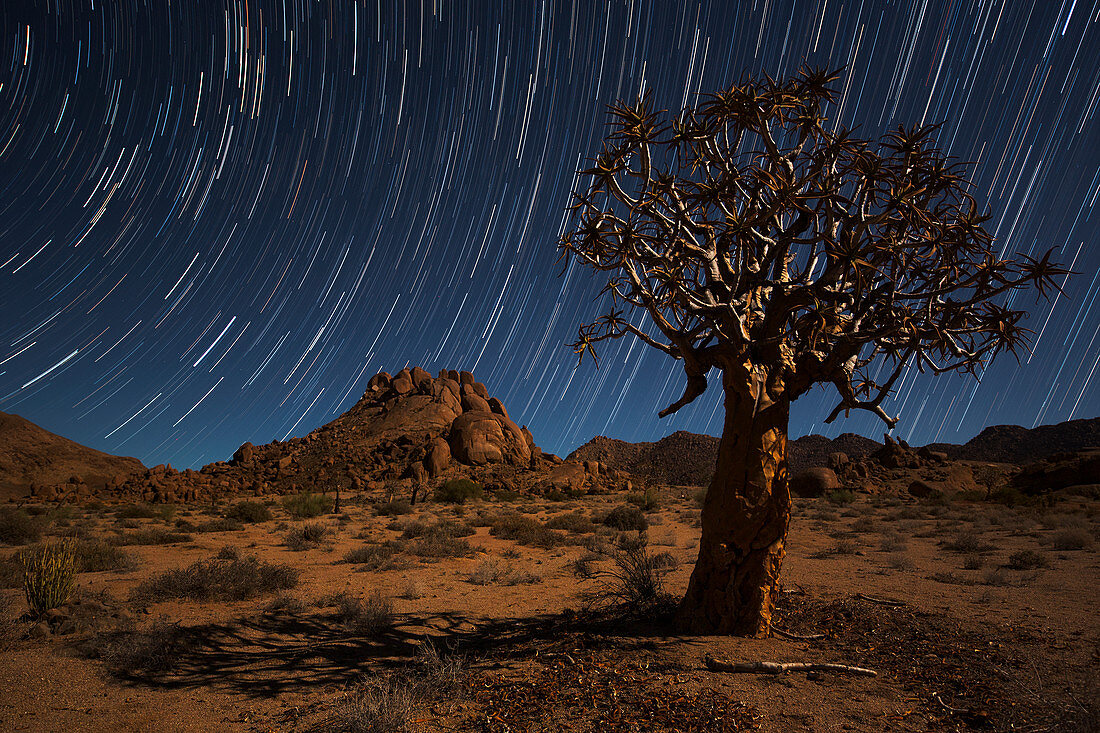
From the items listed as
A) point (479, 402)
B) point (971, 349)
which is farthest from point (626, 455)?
point (971, 349)

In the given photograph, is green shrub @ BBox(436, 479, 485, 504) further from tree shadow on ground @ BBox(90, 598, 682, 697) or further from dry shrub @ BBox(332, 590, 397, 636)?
tree shadow on ground @ BBox(90, 598, 682, 697)

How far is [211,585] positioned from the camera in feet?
27.3

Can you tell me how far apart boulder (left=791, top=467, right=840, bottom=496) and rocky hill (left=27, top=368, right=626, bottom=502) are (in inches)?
642

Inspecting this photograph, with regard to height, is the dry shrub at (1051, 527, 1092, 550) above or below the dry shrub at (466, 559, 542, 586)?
below

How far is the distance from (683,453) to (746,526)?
68874mm

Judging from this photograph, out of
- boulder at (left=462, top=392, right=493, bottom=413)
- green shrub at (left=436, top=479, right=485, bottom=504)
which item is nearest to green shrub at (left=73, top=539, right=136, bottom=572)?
green shrub at (left=436, top=479, right=485, bottom=504)

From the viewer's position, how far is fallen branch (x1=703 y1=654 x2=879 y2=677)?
179 inches

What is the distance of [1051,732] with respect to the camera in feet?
9.85

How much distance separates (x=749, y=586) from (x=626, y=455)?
71099 mm

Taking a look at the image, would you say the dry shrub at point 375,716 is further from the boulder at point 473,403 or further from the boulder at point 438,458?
the boulder at point 473,403

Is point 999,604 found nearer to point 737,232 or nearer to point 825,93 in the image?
point 737,232

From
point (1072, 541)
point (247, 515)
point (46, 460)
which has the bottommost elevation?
point (1072, 541)

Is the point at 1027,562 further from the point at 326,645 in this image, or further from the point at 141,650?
the point at 141,650

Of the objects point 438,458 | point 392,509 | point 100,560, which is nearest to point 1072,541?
point 100,560
